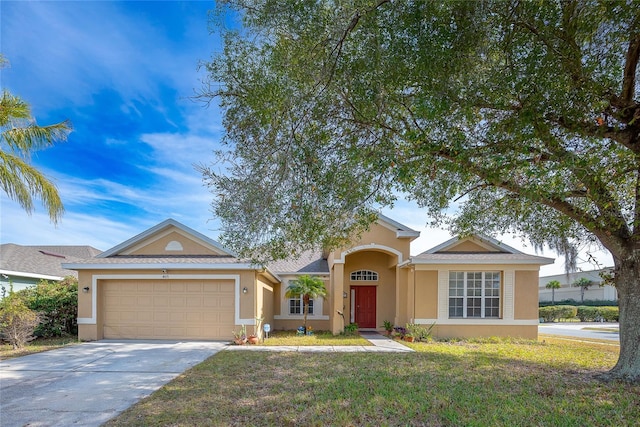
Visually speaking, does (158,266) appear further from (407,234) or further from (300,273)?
(407,234)

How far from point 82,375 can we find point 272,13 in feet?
27.5

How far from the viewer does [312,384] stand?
23.9 feet

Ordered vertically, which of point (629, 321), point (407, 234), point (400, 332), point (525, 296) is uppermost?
point (407, 234)

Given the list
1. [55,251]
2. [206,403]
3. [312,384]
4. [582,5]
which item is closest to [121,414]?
[206,403]

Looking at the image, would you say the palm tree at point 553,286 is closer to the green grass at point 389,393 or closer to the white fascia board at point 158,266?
the green grass at point 389,393

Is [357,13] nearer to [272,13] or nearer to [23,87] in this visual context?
[272,13]

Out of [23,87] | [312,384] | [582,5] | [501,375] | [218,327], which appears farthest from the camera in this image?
[218,327]

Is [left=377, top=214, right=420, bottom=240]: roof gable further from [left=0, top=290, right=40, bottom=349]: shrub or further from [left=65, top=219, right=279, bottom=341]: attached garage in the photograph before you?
[left=0, top=290, right=40, bottom=349]: shrub

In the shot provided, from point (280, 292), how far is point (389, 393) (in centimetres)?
1165

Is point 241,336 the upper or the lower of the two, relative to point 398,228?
lower

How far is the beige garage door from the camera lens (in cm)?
1322

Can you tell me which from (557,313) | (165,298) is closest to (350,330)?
(165,298)

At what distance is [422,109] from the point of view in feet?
19.3

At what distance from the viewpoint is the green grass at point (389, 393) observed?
18.1 feet
